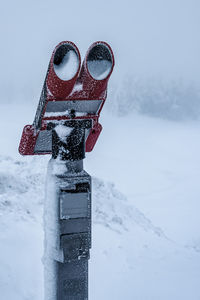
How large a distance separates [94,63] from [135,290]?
2676mm

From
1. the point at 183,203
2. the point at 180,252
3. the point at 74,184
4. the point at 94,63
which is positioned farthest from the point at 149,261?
the point at 183,203

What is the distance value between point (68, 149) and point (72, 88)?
41 centimetres

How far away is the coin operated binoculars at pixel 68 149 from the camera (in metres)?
2.10

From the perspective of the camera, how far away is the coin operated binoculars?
2.10m

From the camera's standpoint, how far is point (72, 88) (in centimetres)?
211

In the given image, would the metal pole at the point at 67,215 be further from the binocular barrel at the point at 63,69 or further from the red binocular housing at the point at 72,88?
the binocular barrel at the point at 63,69

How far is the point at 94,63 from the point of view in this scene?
2.17 meters

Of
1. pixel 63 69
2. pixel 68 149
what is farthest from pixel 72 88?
pixel 68 149

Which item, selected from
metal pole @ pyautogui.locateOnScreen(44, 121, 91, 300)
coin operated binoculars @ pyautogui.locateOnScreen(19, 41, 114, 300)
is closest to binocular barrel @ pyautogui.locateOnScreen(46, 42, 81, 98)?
coin operated binoculars @ pyautogui.locateOnScreen(19, 41, 114, 300)

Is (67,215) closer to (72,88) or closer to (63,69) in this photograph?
(72,88)

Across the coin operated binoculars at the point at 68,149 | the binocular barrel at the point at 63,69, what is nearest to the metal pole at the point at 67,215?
the coin operated binoculars at the point at 68,149

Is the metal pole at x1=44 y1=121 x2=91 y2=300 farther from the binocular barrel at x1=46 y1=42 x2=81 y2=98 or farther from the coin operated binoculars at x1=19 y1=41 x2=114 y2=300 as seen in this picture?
the binocular barrel at x1=46 y1=42 x2=81 y2=98

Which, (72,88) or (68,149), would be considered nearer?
(72,88)

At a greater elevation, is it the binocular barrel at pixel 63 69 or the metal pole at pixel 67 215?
the binocular barrel at pixel 63 69
